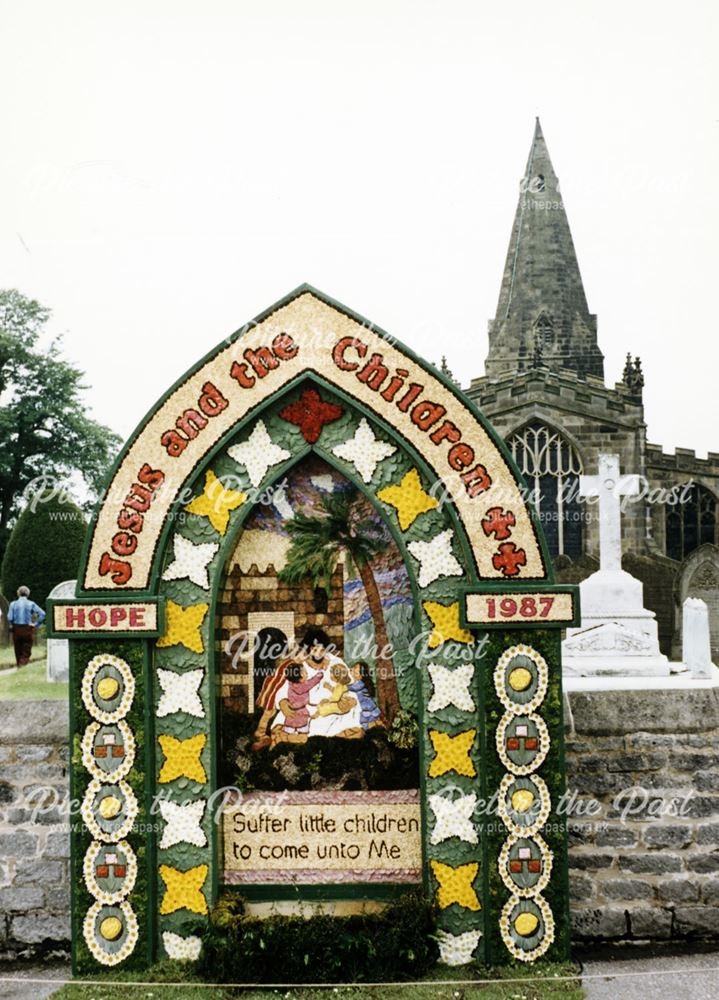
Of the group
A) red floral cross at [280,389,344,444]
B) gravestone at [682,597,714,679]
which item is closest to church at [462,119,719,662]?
gravestone at [682,597,714,679]

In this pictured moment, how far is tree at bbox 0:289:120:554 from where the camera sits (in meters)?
37.0

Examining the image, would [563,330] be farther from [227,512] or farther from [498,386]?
[227,512]

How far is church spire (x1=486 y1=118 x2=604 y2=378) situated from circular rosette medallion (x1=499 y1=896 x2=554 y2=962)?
3352 cm

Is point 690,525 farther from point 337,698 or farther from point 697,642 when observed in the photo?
point 337,698

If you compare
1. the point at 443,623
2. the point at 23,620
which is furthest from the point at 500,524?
the point at 23,620

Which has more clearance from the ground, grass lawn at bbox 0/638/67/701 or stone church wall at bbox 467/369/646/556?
stone church wall at bbox 467/369/646/556

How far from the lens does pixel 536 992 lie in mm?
6332

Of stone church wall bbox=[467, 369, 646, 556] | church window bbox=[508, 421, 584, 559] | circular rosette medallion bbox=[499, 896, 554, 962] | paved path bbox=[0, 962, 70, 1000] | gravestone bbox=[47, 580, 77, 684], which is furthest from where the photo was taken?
stone church wall bbox=[467, 369, 646, 556]

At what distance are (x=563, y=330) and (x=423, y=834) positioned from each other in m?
34.9

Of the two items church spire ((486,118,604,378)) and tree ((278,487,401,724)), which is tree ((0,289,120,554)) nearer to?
church spire ((486,118,604,378))

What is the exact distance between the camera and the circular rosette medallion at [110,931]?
6.77m

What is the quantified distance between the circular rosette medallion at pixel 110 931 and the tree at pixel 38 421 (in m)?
31.3

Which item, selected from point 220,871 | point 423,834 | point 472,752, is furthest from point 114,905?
point 472,752

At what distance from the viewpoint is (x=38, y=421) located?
37.9 m
